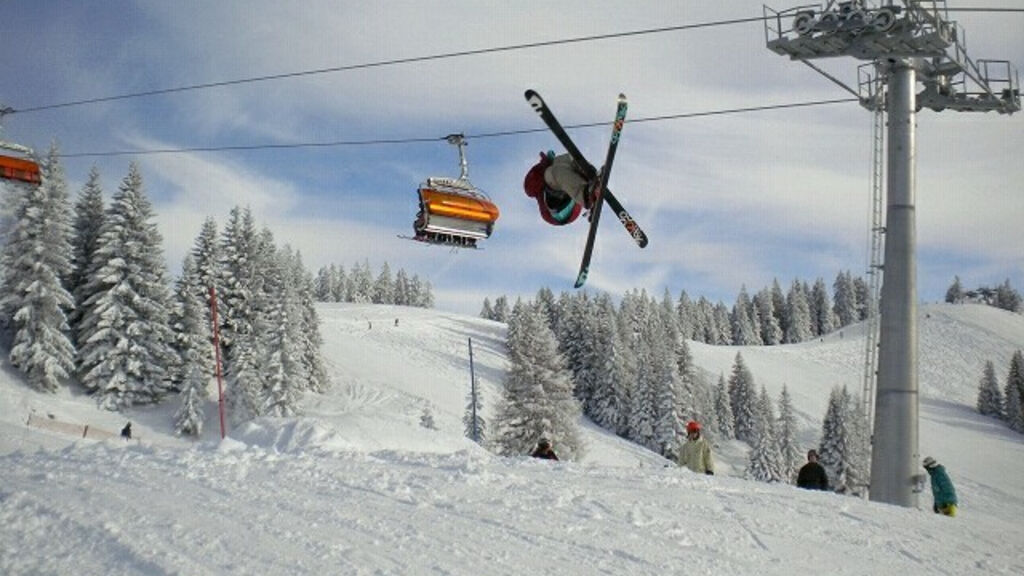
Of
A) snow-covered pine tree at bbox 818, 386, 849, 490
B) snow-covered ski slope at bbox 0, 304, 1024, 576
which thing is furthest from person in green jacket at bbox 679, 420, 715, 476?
snow-covered pine tree at bbox 818, 386, 849, 490

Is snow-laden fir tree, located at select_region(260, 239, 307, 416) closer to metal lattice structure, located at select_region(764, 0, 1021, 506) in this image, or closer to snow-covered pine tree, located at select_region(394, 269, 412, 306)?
metal lattice structure, located at select_region(764, 0, 1021, 506)

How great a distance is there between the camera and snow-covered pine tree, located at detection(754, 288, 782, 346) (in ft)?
481

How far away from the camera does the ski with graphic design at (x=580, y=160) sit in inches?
430

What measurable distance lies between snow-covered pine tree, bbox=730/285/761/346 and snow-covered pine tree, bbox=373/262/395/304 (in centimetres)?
6681

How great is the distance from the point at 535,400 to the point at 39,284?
87.8 feet

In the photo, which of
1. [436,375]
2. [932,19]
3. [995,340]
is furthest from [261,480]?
[995,340]

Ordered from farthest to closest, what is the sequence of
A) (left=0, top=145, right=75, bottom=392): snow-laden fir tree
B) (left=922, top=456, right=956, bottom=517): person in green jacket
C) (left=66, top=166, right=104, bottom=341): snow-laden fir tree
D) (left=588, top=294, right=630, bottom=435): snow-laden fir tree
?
(left=588, top=294, right=630, bottom=435): snow-laden fir tree < (left=66, top=166, right=104, bottom=341): snow-laden fir tree < (left=0, top=145, right=75, bottom=392): snow-laden fir tree < (left=922, top=456, right=956, bottom=517): person in green jacket

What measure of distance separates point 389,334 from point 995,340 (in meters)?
96.3

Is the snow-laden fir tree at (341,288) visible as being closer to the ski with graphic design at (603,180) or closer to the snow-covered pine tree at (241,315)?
the snow-covered pine tree at (241,315)

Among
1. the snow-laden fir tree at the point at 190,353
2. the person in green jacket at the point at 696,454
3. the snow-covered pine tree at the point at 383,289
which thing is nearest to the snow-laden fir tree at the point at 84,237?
the snow-laden fir tree at the point at 190,353

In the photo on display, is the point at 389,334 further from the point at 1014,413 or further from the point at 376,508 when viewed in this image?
the point at 376,508

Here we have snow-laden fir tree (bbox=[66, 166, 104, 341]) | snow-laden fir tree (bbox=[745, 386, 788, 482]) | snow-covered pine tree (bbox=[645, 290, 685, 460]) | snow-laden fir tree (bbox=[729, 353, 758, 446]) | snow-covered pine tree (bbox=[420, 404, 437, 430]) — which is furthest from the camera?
snow-laden fir tree (bbox=[729, 353, 758, 446])

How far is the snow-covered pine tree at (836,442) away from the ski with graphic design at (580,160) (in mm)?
50680

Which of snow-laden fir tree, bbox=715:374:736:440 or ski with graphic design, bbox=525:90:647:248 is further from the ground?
ski with graphic design, bbox=525:90:647:248
